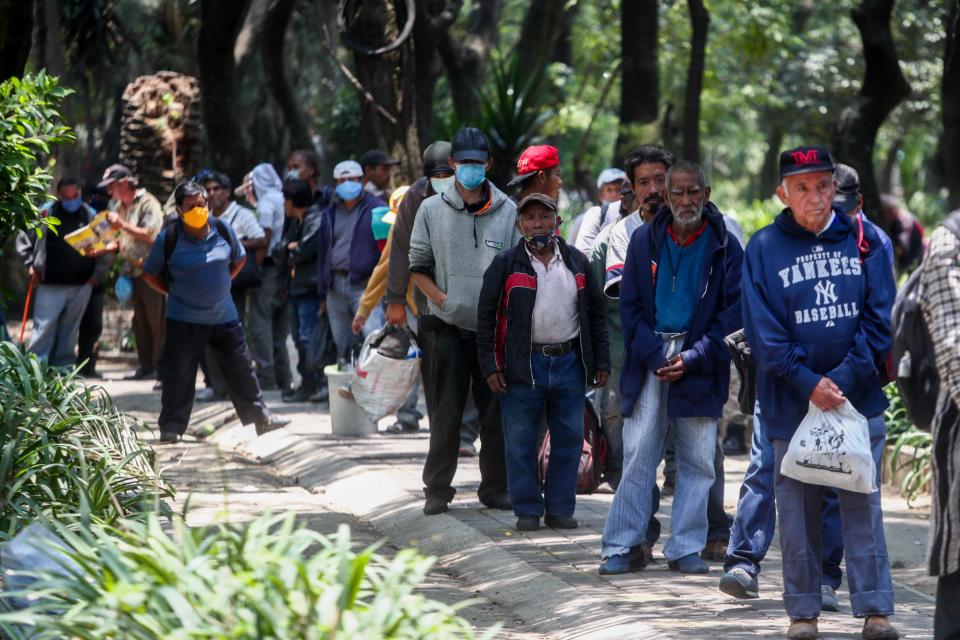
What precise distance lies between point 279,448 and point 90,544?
7078mm

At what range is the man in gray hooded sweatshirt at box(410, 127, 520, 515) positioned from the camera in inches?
345

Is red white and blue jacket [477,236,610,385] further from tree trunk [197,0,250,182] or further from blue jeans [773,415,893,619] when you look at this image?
tree trunk [197,0,250,182]

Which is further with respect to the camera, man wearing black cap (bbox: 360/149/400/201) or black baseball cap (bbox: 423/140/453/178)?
man wearing black cap (bbox: 360/149/400/201)

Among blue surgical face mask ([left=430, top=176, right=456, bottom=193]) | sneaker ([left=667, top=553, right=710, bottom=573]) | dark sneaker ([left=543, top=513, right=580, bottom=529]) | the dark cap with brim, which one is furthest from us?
blue surgical face mask ([left=430, top=176, right=456, bottom=193])

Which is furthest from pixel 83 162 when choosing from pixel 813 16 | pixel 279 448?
pixel 279 448

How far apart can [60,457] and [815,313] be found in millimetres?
3466

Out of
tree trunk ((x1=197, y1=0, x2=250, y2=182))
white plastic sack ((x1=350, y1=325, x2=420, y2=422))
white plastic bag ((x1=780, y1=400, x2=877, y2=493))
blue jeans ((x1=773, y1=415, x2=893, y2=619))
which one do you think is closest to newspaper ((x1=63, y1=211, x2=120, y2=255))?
tree trunk ((x1=197, y1=0, x2=250, y2=182))

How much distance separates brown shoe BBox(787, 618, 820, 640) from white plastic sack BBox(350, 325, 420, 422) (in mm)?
4416

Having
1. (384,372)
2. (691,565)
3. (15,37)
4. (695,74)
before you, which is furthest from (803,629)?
(695,74)

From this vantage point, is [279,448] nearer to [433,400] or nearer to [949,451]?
[433,400]

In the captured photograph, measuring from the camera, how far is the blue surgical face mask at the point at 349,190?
13.1 metres

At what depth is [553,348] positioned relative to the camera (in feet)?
26.8

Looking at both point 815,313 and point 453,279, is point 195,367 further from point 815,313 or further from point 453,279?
point 815,313

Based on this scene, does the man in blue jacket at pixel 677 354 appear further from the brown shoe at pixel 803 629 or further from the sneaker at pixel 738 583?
the brown shoe at pixel 803 629
